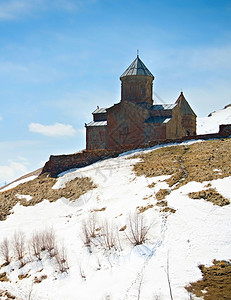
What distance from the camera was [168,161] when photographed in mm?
20953


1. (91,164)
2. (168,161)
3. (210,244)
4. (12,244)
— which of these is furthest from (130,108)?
(210,244)

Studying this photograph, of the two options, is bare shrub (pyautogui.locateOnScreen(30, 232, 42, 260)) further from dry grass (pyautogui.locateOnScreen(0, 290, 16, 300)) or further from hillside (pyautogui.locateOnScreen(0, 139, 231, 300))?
dry grass (pyautogui.locateOnScreen(0, 290, 16, 300))

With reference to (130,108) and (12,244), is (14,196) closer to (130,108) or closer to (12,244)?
(12,244)

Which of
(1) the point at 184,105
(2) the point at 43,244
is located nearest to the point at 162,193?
(2) the point at 43,244

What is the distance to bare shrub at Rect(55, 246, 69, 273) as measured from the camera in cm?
1195

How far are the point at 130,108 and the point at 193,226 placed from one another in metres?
20.6

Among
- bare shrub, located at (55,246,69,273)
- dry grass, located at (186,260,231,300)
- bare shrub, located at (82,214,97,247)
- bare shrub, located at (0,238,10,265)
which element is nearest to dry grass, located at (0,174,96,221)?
bare shrub, located at (0,238,10,265)

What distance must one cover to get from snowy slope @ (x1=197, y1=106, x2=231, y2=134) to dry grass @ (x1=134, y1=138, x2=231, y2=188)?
162 ft

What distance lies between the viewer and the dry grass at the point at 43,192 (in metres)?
21.0

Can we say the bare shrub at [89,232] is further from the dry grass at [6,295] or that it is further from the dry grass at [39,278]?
the dry grass at [6,295]

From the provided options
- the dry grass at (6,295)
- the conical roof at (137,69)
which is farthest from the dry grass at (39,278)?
the conical roof at (137,69)

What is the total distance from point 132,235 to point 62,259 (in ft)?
8.98

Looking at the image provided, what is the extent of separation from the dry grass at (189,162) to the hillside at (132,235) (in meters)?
0.08

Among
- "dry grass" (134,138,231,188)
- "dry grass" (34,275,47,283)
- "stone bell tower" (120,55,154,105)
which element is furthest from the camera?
"stone bell tower" (120,55,154,105)
